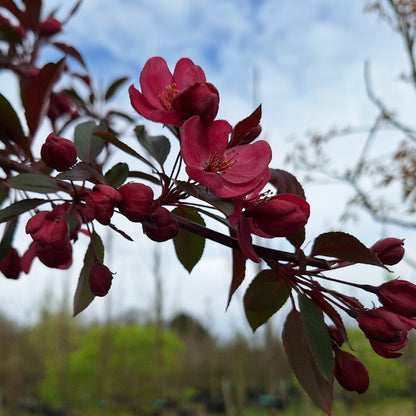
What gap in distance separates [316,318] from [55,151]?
0.25 metres

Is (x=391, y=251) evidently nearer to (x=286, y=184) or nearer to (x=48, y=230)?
(x=286, y=184)

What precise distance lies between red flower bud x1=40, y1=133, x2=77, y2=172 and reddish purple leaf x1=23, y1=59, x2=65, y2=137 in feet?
0.42

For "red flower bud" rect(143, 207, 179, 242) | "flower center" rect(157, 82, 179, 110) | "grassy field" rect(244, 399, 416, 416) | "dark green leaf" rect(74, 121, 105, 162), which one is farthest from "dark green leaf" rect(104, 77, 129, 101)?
"grassy field" rect(244, 399, 416, 416)

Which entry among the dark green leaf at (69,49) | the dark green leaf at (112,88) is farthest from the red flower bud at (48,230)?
the dark green leaf at (112,88)

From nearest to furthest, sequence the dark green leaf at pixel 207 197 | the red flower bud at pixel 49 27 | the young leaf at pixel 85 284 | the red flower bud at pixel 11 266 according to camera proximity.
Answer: the dark green leaf at pixel 207 197, the young leaf at pixel 85 284, the red flower bud at pixel 11 266, the red flower bud at pixel 49 27

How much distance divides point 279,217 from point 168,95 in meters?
0.17

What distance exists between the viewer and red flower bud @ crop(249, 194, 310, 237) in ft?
1.25

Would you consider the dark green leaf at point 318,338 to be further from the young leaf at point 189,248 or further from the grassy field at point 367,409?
the grassy field at point 367,409

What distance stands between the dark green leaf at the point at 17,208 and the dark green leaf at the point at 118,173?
6 cm

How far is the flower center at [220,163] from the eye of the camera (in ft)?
1.36

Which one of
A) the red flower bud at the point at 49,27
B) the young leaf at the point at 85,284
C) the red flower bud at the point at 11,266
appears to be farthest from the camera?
the red flower bud at the point at 49,27

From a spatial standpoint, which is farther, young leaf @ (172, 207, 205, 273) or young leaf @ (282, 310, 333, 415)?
young leaf @ (172, 207, 205, 273)

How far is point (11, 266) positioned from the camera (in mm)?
606

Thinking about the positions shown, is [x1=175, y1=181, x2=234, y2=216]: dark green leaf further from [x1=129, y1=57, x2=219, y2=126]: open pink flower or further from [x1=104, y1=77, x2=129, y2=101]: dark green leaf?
[x1=104, y1=77, x2=129, y2=101]: dark green leaf
